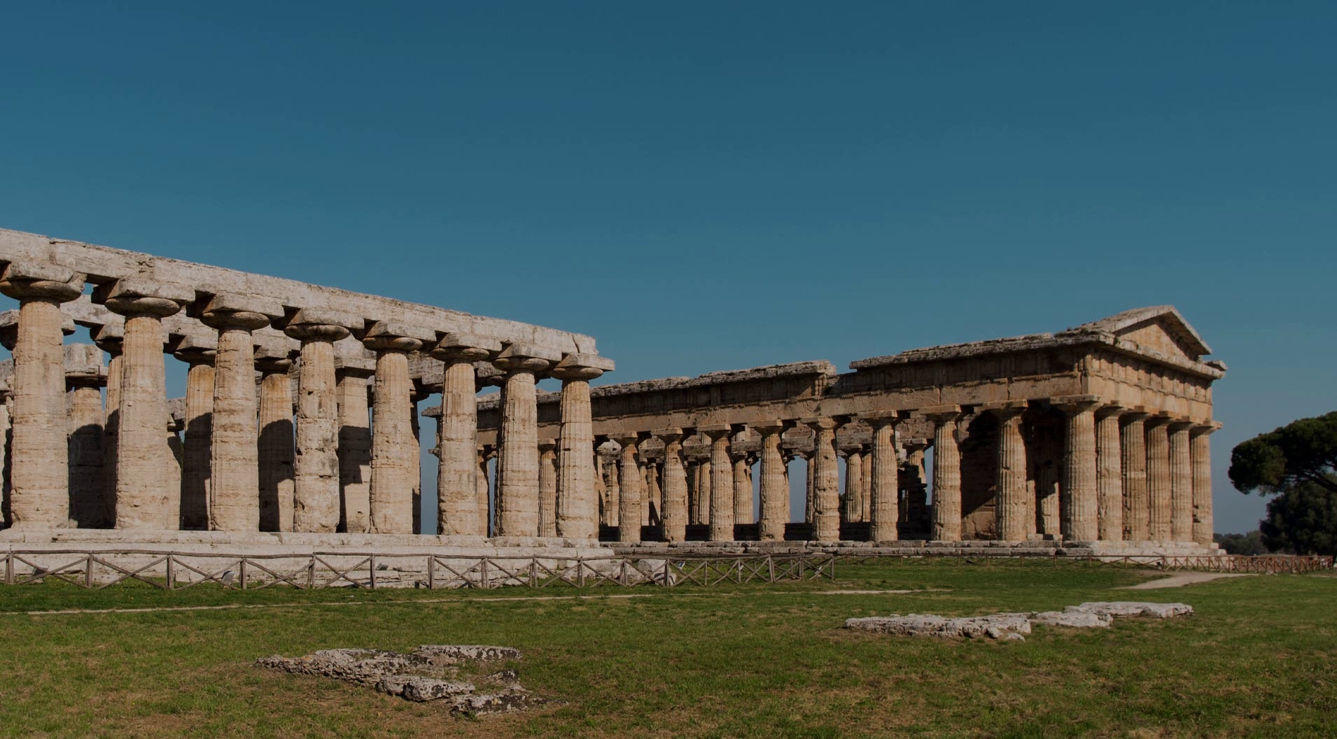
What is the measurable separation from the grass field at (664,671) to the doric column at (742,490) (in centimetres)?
4055

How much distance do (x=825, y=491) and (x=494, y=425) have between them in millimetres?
21246

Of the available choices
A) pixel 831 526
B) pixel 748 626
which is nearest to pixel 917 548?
pixel 831 526

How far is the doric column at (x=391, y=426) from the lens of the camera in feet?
126

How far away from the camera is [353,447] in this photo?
4388 cm

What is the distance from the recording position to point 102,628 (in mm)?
20344

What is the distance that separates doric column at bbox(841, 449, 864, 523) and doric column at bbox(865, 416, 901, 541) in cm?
734

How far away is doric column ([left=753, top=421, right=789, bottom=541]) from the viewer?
2322 inches

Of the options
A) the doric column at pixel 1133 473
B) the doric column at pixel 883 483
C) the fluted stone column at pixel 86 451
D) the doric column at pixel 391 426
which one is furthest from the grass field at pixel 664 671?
the doric column at pixel 883 483

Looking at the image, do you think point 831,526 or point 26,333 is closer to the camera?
point 26,333

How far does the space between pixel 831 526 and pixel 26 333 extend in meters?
34.4

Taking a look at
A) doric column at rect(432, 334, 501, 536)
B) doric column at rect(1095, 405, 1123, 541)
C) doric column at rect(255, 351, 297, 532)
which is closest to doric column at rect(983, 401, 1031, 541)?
doric column at rect(1095, 405, 1123, 541)

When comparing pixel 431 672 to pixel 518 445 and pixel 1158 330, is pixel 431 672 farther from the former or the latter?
pixel 1158 330

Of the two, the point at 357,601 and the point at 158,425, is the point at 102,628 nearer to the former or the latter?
the point at 357,601

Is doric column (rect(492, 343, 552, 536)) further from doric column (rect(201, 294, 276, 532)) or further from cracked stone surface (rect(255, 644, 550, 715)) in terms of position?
cracked stone surface (rect(255, 644, 550, 715))
